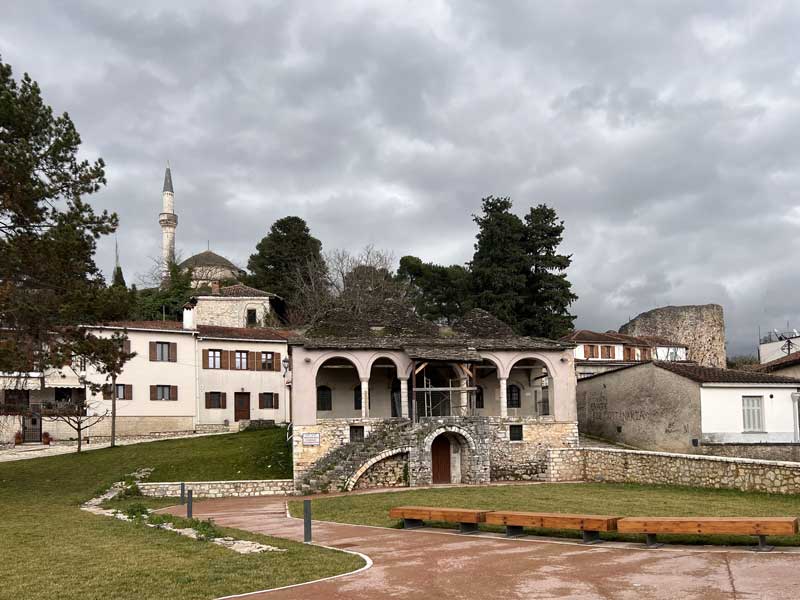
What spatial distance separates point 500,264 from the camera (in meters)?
53.5

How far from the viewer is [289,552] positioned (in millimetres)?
13156

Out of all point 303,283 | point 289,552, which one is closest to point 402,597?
point 289,552

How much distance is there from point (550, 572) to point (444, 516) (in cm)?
486

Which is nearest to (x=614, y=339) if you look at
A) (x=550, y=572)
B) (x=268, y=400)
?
(x=268, y=400)

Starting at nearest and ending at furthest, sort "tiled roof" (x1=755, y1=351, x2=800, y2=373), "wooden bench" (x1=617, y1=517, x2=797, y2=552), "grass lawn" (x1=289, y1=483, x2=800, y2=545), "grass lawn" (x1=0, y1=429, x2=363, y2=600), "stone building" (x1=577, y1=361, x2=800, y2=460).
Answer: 1. "grass lawn" (x1=0, y1=429, x2=363, y2=600)
2. "wooden bench" (x1=617, y1=517, x2=797, y2=552)
3. "grass lawn" (x1=289, y1=483, x2=800, y2=545)
4. "stone building" (x1=577, y1=361, x2=800, y2=460)
5. "tiled roof" (x1=755, y1=351, x2=800, y2=373)

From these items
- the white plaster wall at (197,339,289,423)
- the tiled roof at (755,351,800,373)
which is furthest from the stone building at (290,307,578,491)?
the white plaster wall at (197,339,289,423)

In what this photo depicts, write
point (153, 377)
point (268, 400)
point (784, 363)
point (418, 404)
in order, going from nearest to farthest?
point (784, 363) < point (418, 404) < point (153, 377) < point (268, 400)

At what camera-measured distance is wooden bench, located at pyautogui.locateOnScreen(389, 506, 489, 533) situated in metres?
15.0

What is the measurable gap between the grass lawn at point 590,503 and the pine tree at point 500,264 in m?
25.6

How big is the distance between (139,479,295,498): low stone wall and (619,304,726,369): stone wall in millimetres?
46765

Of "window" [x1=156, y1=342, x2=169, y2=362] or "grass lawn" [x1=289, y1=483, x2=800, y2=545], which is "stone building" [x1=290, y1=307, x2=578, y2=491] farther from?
"window" [x1=156, y1=342, x2=169, y2=362]

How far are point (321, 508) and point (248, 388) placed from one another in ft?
93.0

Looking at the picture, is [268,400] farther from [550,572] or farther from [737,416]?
[550,572]

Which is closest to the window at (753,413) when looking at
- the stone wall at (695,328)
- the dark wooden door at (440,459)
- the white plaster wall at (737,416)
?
the white plaster wall at (737,416)
